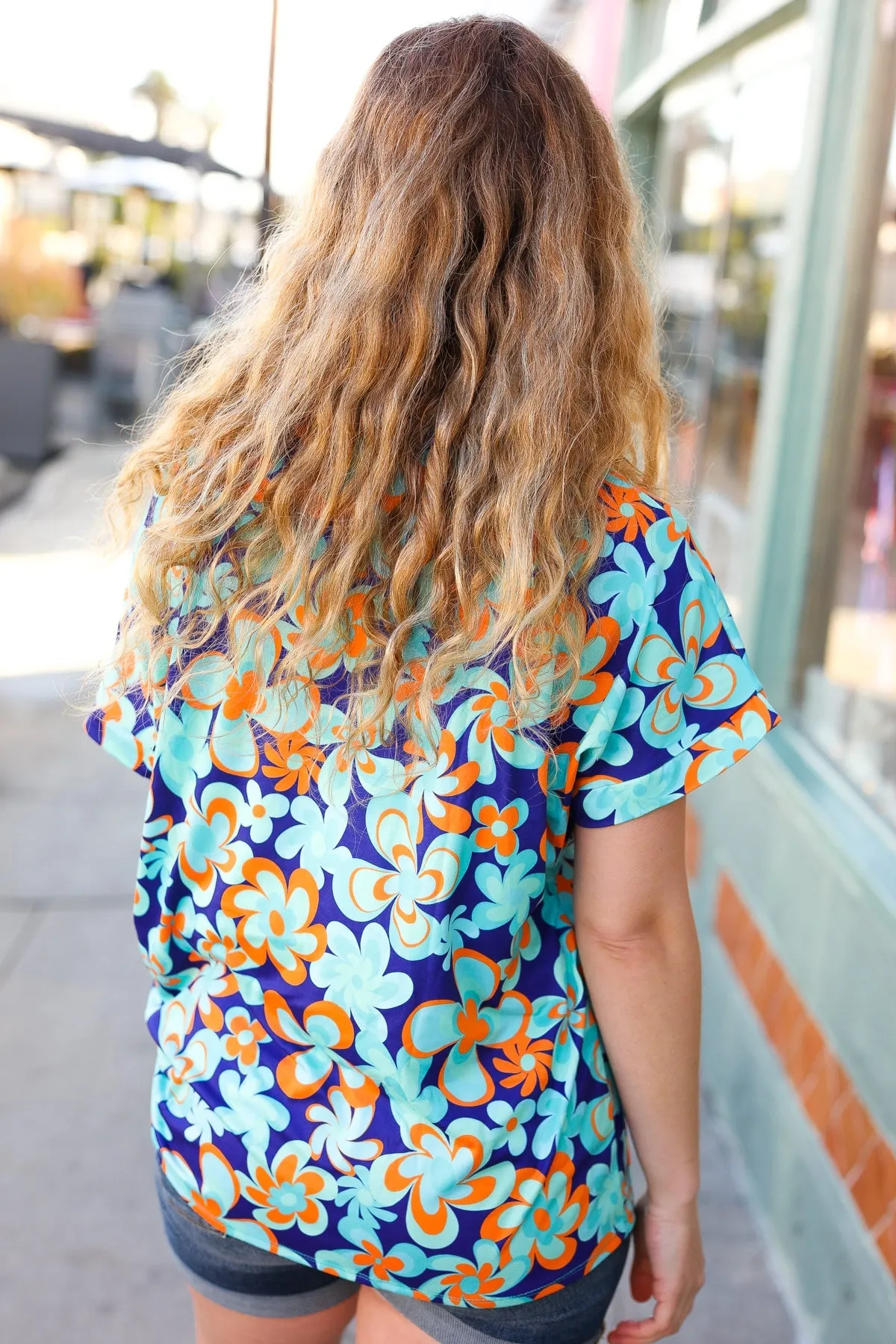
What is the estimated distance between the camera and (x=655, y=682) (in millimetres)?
1075

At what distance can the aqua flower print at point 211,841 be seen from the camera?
1.13m

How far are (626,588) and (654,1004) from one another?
41 centimetres

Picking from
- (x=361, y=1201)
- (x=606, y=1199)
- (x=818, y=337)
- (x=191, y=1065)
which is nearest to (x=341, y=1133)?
(x=361, y=1201)

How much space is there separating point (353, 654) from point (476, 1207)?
50 cm

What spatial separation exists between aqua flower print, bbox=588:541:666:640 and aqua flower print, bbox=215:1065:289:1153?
53 cm

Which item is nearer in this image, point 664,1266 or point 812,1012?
point 664,1266

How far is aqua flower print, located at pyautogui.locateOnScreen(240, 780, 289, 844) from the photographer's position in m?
1.11

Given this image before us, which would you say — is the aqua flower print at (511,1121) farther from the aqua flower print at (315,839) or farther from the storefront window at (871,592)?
the storefront window at (871,592)

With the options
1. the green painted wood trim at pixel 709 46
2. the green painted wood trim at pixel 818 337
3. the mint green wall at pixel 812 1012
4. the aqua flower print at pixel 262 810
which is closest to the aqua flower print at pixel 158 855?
the aqua flower print at pixel 262 810

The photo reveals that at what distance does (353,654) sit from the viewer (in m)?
1.08

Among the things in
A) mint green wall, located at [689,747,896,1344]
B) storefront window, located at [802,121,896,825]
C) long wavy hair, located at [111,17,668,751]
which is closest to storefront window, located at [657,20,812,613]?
storefront window, located at [802,121,896,825]

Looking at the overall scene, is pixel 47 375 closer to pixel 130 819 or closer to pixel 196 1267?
pixel 130 819

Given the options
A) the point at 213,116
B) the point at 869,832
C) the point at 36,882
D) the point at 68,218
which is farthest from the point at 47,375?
the point at 213,116

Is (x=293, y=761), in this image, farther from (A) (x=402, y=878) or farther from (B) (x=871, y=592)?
(B) (x=871, y=592)
